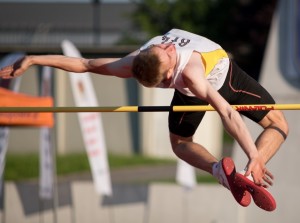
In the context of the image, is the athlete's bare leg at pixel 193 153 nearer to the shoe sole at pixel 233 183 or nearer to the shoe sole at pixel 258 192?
the shoe sole at pixel 233 183

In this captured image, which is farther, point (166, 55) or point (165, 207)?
point (165, 207)

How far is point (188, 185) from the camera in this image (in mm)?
12516

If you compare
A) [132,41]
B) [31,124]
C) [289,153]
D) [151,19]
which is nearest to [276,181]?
[289,153]

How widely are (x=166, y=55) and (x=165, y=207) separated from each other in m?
5.47

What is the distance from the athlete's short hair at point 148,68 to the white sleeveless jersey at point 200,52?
197 millimetres

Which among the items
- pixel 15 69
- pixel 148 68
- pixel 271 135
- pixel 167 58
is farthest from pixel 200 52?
pixel 15 69

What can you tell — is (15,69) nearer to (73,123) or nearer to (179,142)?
(179,142)

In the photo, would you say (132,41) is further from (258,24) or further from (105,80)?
(105,80)

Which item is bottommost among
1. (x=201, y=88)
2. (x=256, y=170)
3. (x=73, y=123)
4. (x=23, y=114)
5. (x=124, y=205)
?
(x=73, y=123)

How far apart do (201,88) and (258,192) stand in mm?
843

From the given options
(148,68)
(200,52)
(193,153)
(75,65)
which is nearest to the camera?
(148,68)

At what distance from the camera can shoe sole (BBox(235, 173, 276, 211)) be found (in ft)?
24.1

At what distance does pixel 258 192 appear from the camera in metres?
7.36

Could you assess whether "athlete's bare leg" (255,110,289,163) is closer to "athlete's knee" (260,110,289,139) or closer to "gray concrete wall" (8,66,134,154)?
"athlete's knee" (260,110,289,139)
